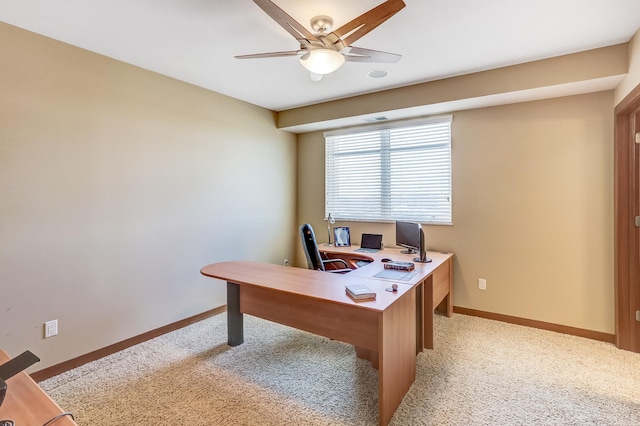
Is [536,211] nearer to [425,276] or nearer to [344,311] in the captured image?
[425,276]

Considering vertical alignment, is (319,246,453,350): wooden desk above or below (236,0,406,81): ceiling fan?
below

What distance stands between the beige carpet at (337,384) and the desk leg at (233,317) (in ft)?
0.27

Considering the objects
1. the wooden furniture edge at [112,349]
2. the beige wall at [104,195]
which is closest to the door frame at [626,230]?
the beige wall at [104,195]

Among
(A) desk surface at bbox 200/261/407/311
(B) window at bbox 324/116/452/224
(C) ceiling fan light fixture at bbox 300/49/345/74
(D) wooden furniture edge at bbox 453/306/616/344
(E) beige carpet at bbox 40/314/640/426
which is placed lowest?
(E) beige carpet at bbox 40/314/640/426

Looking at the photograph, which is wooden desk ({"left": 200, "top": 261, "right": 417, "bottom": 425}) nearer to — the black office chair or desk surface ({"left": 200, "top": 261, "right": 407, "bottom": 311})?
desk surface ({"left": 200, "top": 261, "right": 407, "bottom": 311})

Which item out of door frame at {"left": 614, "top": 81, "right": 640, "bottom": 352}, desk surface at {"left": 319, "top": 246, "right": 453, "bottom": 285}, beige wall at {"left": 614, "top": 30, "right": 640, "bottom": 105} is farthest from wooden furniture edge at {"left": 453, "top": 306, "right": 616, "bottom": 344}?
beige wall at {"left": 614, "top": 30, "right": 640, "bottom": 105}

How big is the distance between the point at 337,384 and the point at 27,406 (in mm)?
1746

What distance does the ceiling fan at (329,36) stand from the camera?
1.65 m

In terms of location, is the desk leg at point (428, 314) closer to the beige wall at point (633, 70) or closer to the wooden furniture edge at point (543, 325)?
the wooden furniture edge at point (543, 325)

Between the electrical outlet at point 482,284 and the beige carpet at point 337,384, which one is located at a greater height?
the electrical outlet at point 482,284

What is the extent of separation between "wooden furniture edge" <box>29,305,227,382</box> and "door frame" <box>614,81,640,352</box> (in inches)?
156

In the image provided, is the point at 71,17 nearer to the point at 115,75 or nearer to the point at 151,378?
the point at 115,75

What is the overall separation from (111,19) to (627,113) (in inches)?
162

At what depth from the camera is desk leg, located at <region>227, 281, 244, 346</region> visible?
2.84 m
